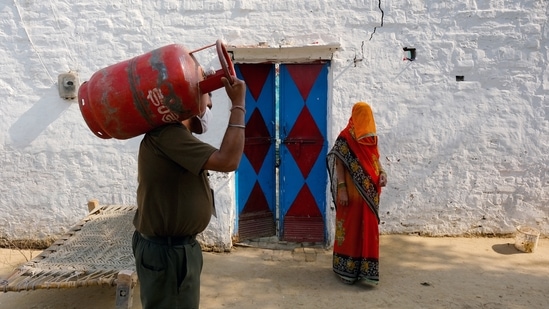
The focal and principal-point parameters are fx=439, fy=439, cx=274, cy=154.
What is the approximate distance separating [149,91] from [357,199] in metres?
2.31

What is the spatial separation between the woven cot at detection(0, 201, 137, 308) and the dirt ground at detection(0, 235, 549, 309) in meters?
0.32

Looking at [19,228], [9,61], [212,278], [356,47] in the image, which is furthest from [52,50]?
[356,47]

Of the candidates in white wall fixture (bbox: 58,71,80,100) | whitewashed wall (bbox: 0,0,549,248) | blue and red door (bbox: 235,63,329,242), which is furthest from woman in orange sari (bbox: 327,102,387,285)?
white wall fixture (bbox: 58,71,80,100)

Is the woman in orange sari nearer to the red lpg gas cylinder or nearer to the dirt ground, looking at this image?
the dirt ground

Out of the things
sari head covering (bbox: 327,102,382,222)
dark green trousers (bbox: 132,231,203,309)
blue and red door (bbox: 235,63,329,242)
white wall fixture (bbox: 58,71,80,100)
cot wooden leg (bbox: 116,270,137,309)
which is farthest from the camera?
blue and red door (bbox: 235,63,329,242)

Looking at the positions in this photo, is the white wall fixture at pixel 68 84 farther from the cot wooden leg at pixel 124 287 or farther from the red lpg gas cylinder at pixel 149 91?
the red lpg gas cylinder at pixel 149 91

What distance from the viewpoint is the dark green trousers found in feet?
6.55

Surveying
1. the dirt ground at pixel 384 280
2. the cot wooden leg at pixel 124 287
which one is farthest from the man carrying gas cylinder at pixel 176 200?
the dirt ground at pixel 384 280

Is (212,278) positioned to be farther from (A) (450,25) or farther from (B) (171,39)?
(A) (450,25)

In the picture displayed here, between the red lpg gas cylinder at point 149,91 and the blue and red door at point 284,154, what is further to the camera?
the blue and red door at point 284,154

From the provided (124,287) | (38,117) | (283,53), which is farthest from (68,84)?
(124,287)

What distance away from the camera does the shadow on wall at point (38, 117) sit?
4.48 m

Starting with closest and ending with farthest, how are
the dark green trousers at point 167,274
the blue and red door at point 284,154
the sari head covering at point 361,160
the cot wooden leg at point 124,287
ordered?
the dark green trousers at point 167,274 → the cot wooden leg at point 124,287 → the sari head covering at point 361,160 → the blue and red door at point 284,154

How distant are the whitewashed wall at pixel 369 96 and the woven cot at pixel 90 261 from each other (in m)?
0.61
